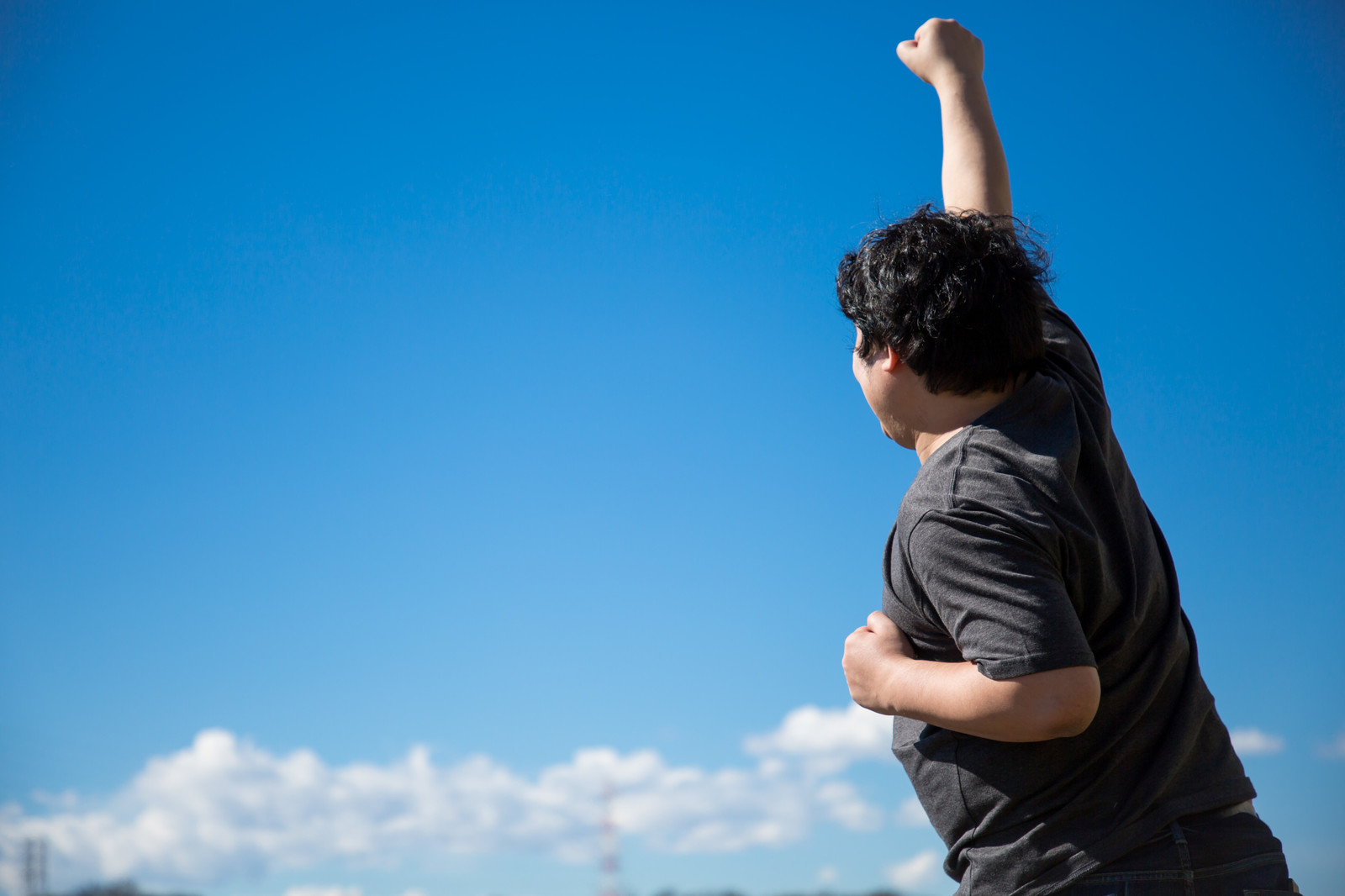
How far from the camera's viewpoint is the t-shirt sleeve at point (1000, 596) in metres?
1.44

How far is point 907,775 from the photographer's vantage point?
1.80 metres

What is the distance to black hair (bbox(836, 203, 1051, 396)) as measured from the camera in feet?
5.63

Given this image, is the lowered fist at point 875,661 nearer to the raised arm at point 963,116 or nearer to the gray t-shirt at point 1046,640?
the gray t-shirt at point 1046,640

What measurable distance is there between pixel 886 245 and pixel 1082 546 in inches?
25.3

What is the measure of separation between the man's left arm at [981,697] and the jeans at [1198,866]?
25 centimetres

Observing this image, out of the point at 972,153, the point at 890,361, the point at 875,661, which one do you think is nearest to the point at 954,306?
the point at 890,361

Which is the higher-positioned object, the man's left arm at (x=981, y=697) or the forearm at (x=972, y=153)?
the forearm at (x=972, y=153)

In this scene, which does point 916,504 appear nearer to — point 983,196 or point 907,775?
point 907,775

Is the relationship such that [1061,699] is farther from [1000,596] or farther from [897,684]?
[897,684]

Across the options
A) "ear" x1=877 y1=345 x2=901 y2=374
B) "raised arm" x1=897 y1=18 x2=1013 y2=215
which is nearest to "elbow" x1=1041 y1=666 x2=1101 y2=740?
"ear" x1=877 y1=345 x2=901 y2=374

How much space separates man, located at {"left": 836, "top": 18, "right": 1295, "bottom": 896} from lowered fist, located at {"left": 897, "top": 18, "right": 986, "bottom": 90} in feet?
2.61

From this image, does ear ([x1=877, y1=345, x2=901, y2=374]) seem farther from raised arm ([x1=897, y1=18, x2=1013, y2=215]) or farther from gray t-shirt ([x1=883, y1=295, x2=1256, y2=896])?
raised arm ([x1=897, y1=18, x2=1013, y2=215])

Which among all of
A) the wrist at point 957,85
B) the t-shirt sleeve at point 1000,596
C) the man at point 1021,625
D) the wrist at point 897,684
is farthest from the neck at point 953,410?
the wrist at point 957,85

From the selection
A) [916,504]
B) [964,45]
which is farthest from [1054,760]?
[964,45]
